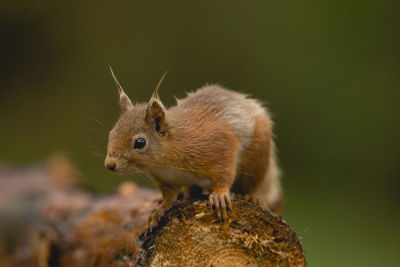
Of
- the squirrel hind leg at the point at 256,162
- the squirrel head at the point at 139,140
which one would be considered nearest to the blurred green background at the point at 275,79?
the squirrel hind leg at the point at 256,162

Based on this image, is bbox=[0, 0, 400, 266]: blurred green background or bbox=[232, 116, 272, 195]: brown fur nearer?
bbox=[232, 116, 272, 195]: brown fur

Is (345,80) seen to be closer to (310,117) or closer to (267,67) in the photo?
(310,117)

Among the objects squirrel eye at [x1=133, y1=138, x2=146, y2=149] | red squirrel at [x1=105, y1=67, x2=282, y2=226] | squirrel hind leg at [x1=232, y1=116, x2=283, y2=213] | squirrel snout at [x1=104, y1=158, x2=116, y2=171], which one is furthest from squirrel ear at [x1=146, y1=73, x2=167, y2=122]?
squirrel hind leg at [x1=232, y1=116, x2=283, y2=213]

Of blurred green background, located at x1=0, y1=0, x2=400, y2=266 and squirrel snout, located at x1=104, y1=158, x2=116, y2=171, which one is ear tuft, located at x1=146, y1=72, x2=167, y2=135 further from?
blurred green background, located at x1=0, y1=0, x2=400, y2=266

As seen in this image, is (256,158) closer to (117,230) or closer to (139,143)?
(139,143)

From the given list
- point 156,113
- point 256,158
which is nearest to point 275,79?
point 256,158

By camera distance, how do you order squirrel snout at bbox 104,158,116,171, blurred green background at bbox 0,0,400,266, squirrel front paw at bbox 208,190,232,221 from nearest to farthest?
squirrel front paw at bbox 208,190,232,221 → squirrel snout at bbox 104,158,116,171 → blurred green background at bbox 0,0,400,266

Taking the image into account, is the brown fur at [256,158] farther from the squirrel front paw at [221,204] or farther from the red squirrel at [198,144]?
the squirrel front paw at [221,204]

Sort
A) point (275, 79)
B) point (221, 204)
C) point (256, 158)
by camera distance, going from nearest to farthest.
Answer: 1. point (221, 204)
2. point (256, 158)
3. point (275, 79)
